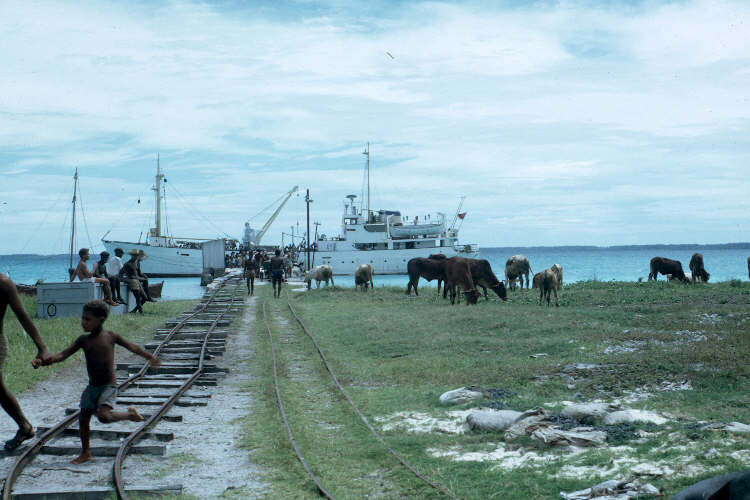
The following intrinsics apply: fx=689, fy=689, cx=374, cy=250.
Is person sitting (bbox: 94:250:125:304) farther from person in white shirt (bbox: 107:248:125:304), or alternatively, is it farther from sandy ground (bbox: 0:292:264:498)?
sandy ground (bbox: 0:292:264:498)

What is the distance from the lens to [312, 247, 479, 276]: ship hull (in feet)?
220

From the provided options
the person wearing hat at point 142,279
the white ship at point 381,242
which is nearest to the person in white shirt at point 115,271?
the person wearing hat at point 142,279

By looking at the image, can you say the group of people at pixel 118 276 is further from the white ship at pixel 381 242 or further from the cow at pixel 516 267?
the white ship at pixel 381 242

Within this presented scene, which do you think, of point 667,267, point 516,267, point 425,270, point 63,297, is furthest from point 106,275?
point 667,267

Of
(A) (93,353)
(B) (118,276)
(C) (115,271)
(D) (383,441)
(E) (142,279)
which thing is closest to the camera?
(A) (93,353)

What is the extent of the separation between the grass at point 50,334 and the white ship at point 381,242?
41.7 metres

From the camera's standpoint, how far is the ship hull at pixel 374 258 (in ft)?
220

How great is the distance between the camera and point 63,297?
18875mm

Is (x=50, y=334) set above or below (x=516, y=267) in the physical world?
below

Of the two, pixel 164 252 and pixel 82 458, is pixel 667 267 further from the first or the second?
pixel 164 252

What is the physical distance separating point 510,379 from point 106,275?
13237 millimetres

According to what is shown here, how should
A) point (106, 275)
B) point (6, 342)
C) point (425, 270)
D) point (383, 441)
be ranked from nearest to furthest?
point (6, 342) < point (383, 441) < point (106, 275) < point (425, 270)

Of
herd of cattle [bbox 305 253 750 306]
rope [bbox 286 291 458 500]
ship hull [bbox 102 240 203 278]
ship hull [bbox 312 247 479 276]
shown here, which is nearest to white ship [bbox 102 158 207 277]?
ship hull [bbox 102 240 203 278]

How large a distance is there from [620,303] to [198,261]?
216 ft
